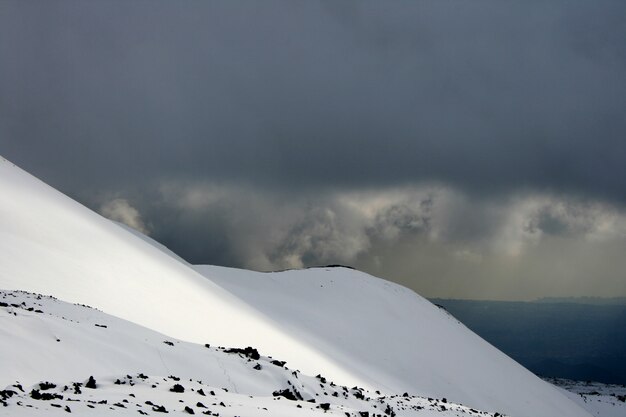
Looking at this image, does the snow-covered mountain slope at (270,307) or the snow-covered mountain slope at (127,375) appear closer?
the snow-covered mountain slope at (127,375)

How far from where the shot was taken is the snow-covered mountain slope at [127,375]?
43.1 feet

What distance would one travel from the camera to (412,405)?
91.5ft

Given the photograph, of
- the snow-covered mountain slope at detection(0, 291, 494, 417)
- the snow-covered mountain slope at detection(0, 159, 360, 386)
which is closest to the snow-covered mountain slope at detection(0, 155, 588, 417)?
the snow-covered mountain slope at detection(0, 159, 360, 386)

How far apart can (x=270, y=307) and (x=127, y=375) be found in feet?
128

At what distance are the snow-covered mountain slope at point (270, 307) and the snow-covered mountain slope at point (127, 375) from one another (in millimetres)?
8243

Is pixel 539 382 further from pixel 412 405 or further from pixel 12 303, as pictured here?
pixel 12 303

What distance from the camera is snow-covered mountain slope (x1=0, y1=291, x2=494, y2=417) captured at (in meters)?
13.1

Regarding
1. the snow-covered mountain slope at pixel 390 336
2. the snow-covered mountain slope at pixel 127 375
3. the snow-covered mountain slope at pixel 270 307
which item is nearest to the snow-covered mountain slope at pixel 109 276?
the snow-covered mountain slope at pixel 270 307

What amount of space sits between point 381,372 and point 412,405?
72.9 ft

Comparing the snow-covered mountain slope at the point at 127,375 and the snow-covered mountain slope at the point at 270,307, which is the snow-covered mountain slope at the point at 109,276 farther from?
the snow-covered mountain slope at the point at 127,375

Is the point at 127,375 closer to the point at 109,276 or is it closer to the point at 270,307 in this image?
the point at 109,276

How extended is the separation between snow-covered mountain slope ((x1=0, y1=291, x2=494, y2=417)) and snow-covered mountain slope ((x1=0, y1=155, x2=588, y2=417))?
8.24 meters

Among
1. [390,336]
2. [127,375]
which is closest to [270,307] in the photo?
[390,336]

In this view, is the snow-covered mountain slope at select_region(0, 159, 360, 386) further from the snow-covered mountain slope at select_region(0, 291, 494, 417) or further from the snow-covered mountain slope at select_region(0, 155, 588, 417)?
the snow-covered mountain slope at select_region(0, 291, 494, 417)
